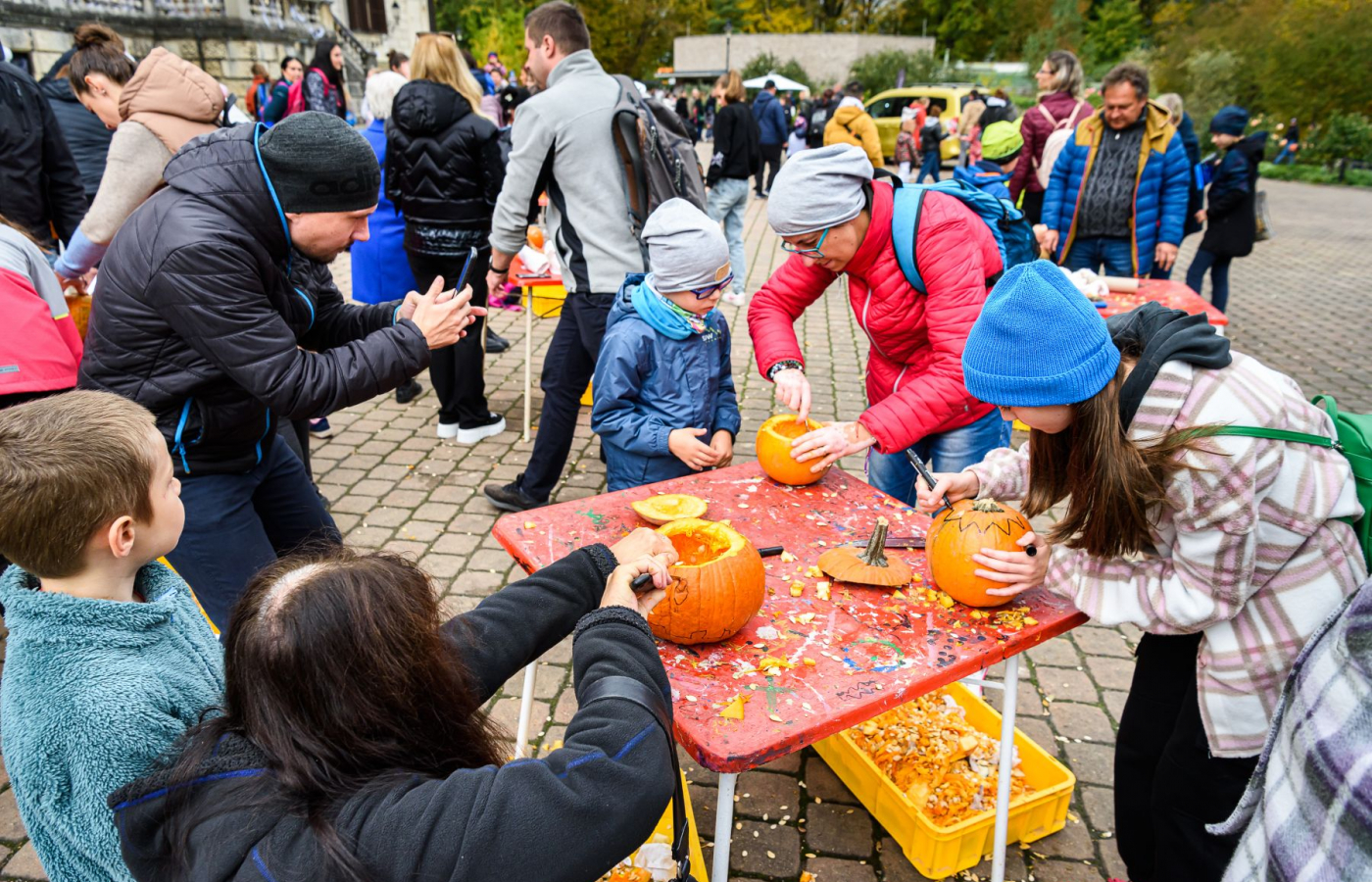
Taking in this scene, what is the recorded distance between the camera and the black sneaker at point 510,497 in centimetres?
479

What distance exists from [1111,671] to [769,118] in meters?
12.2

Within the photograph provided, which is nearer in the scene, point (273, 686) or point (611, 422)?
point (273, 686)

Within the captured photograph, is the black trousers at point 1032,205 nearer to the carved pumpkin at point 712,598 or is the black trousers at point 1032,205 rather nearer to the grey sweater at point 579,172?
the grey sweater at point 579,172

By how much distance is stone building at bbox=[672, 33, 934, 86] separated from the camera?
52.0 meters

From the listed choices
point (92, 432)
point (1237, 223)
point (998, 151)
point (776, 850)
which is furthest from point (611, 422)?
point (1237, 223)

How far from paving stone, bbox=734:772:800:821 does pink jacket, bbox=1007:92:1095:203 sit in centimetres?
679

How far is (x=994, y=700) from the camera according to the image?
3.43 meters

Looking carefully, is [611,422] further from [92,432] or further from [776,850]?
[92,432]

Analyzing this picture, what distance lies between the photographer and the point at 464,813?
119cm

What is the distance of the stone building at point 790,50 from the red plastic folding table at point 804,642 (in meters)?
53.7

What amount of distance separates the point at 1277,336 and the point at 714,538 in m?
8.91

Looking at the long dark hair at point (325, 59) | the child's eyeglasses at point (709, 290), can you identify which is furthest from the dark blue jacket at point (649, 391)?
the long dark hair at point (325, 59)

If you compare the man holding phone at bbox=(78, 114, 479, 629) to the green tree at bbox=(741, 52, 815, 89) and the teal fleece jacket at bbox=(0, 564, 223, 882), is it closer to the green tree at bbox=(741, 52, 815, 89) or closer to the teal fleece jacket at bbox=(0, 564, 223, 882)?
the teal fleece jacket at bbox=(0, 564, 223, 882)

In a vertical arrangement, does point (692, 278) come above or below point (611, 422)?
above
